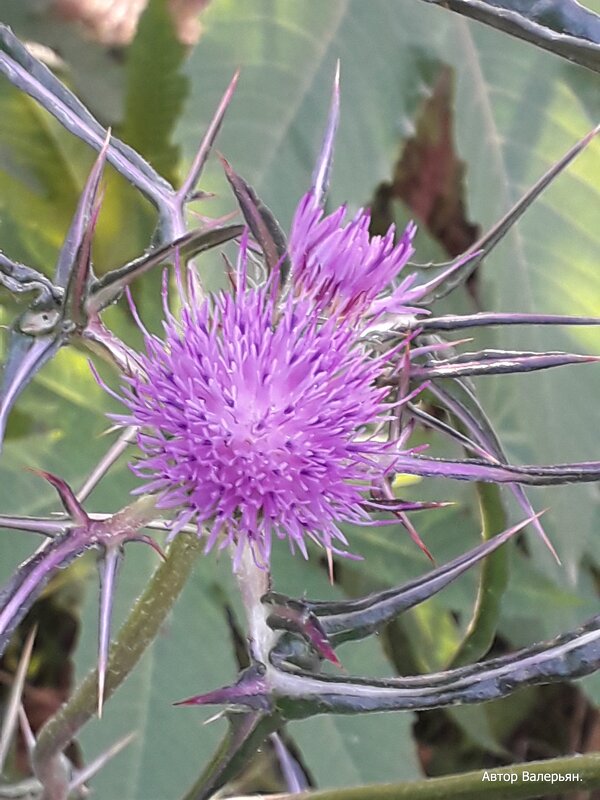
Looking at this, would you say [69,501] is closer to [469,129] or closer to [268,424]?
[268,424]

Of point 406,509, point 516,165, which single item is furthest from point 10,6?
point 406,509

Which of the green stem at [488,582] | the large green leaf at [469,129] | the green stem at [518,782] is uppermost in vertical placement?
the large green leaf at [469,129]

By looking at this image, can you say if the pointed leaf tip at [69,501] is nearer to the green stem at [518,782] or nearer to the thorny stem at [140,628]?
the thorny stem at [140,628]

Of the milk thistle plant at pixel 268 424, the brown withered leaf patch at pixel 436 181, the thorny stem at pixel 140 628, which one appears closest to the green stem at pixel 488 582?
the milk thistle plant at pixel 268 424

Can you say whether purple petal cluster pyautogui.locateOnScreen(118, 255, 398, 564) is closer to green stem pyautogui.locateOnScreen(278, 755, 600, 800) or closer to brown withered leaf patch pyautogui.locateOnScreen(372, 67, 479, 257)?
green stem pyautogui.locateOnScreen(278, 755, 600, 800)

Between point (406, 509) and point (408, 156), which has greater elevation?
point (408, 156)

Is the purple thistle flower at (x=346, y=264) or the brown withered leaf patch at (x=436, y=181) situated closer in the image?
the purple thistle flower at (x=346, y=264)

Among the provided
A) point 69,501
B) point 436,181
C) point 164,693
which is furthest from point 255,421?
point 436,181

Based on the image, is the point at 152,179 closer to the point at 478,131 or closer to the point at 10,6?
the point at 478,131
